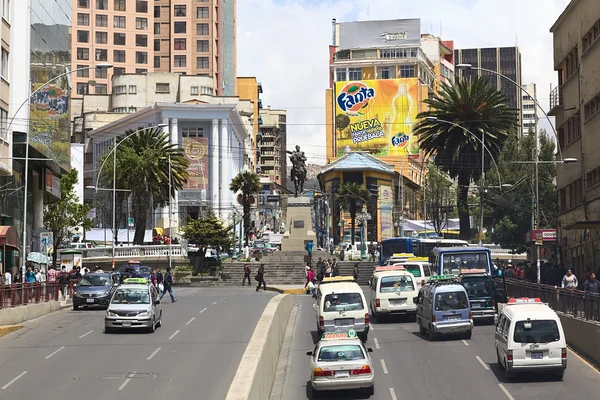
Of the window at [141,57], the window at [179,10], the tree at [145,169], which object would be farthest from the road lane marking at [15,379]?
the window at [179,10]

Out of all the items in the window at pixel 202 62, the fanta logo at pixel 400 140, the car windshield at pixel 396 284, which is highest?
the window at pixel 202 62

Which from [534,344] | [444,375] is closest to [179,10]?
[444,375]

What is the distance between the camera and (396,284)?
37.6 m

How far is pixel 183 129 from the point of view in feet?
377

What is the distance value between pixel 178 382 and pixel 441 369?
7.47 metres

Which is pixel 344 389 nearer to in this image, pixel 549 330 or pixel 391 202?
pixel 549 330

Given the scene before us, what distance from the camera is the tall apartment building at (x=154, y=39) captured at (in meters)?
137

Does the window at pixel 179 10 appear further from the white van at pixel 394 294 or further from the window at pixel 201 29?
the white van at pixel 394 294

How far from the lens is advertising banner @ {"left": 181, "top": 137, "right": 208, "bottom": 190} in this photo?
113 metres

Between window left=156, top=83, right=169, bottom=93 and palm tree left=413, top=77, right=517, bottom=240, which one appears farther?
window left=156, top=83, right=169, bottom=93

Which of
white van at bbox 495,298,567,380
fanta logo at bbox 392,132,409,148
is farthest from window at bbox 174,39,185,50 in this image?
white van at bbox 495,298,567,380

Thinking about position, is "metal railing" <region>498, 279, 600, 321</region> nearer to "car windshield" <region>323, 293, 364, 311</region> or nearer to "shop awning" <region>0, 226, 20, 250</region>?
"car windshield" <region>323, 293, 364, 311</region>

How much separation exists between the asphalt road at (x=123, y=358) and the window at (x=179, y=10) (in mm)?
105816

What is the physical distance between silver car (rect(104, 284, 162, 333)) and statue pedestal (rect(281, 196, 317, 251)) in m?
43.9
